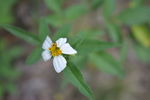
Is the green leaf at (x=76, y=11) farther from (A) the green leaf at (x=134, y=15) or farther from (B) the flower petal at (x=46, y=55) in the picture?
(B) the flower petal at (x=46, y=55)

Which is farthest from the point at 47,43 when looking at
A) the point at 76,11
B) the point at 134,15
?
the point at 134,15

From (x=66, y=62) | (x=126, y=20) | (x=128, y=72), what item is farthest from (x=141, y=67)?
(x=66, y=62)

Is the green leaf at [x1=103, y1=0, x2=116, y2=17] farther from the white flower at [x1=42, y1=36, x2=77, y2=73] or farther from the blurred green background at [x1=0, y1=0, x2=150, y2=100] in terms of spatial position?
the white flower at [x1=42, y1=36, x2=77, y2=73]

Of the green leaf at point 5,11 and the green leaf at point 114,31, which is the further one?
the green leaf at point 5,11

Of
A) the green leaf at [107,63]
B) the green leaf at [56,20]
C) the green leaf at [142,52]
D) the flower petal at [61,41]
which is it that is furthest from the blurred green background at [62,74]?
the flower petal at [61,41]

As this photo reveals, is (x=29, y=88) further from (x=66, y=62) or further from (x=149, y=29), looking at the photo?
(x=66, y=62)

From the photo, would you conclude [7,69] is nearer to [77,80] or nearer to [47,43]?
[47,43]

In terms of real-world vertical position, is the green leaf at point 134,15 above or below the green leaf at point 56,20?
below
